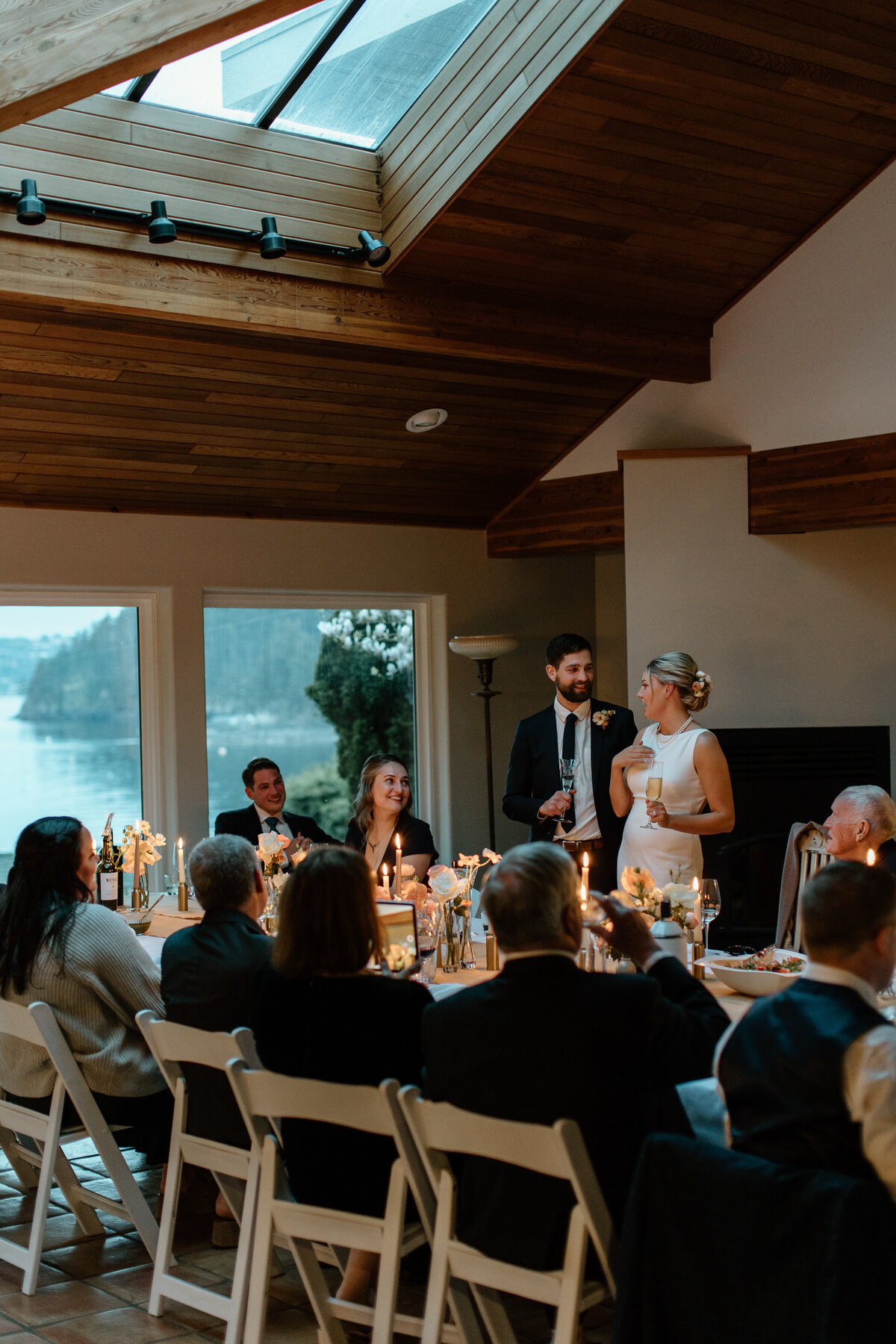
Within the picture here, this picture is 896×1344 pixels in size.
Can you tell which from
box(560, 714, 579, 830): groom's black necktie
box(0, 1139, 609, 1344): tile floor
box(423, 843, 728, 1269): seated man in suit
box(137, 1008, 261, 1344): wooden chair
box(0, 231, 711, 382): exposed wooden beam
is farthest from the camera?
box(560, 714, 579, 830): groom's black necktie

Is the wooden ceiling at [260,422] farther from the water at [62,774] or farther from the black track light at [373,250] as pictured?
the water at [62,774]

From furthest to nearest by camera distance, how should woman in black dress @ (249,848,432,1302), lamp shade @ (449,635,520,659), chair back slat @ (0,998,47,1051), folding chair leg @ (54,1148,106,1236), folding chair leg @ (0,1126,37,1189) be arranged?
lamp shade @ (449,635,520,659)
folding chair leg @ (0,1126,37,1189)
folding chair leg @ (54,1148,106,1236)
chair back slat @ (0,998,47,1051)
woman in black dress @ (249,848,432,1302)

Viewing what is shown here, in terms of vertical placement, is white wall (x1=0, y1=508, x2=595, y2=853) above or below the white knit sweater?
above

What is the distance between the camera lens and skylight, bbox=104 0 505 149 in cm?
443

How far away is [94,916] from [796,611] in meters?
3.88

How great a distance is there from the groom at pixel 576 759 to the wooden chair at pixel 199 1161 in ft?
6.79

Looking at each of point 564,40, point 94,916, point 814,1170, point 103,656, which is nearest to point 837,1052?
point 814,1170

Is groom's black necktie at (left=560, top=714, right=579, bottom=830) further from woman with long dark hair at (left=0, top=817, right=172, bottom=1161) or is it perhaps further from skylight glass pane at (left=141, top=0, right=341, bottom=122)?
skylight glass pane at (left=141, top=0, right=341, bottom=122)

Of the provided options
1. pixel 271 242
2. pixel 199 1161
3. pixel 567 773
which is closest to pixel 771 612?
pixel 567 773

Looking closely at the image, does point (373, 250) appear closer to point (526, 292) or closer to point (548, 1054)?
point (526, 292)

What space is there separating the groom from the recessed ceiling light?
1.62 m

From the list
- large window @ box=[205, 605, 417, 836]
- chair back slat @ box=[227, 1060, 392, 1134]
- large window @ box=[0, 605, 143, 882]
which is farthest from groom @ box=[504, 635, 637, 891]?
chair back slat @ box=[227, 1060, 392, 1134]

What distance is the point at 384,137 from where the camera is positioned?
4.95m

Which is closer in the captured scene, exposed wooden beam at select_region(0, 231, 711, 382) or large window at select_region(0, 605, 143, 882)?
exposed wooden beam at select_region(0, 231, 711, 382)
